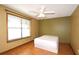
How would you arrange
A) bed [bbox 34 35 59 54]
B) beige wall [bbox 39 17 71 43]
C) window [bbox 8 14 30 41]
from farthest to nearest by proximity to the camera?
beige wall [bbox 39 17 71 43] < window [bbox 8 14 30 41] < bed [bbox 34 35 59 54]

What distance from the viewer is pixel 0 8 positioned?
2930 mm

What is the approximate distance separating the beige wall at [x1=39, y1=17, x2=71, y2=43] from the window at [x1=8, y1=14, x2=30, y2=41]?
106 centimetres

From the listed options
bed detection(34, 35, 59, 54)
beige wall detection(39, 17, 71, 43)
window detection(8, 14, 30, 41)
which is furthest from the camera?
beige wall detection(39, 17, 71, 43)

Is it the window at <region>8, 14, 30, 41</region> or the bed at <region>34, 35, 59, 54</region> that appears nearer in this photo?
the bed at <region>34, 35, 59, 54</region>

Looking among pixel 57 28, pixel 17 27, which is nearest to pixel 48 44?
pixel 17 27

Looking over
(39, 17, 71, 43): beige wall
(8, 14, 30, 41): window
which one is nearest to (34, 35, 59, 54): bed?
(8, 14, 30, 41): window

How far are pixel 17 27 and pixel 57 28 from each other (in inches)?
111

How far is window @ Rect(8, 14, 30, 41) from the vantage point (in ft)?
12.4

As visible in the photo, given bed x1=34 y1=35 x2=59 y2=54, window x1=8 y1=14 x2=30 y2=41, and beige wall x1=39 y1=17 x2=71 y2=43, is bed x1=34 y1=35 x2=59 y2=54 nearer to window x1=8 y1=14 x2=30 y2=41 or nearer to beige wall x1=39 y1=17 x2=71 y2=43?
window x1=8 y1=14 x2=30 y2=41

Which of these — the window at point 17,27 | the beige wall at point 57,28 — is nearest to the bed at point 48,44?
the window at point 17,27

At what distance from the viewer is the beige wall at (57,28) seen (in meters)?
5.77

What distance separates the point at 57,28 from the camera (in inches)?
233

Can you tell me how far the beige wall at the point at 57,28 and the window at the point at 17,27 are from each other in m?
1.06
